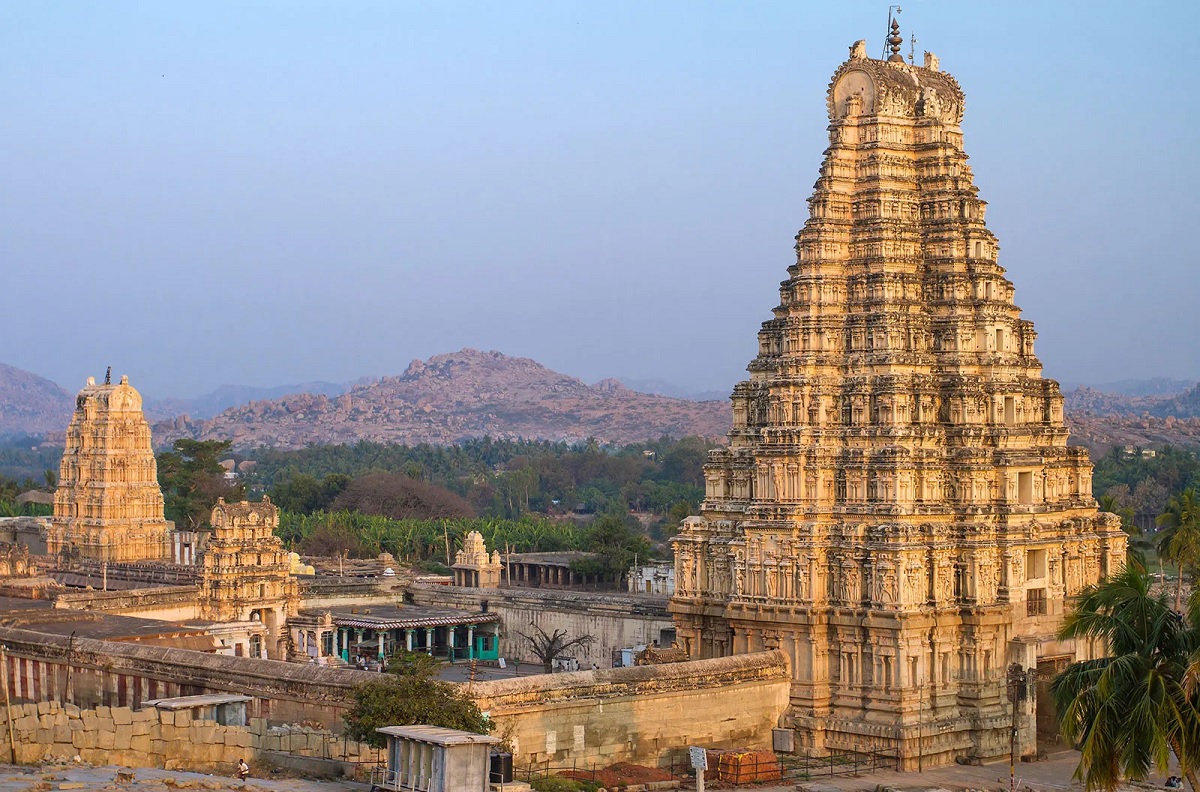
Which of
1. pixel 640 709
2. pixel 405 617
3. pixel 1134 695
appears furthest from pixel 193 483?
pixel 1134 695

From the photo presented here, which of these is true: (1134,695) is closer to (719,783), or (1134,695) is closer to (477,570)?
(719,783)

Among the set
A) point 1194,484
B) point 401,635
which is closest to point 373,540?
point 401,635

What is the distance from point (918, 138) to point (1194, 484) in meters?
70.5

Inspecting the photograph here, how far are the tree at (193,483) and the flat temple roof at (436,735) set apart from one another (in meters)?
74.1

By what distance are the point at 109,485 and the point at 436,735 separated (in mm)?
47353

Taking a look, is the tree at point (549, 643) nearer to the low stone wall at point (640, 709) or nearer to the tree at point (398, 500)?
the low stone wall at point (640, 709)

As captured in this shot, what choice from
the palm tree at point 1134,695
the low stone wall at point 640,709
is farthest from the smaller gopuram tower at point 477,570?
the palm tree at point 1134,695

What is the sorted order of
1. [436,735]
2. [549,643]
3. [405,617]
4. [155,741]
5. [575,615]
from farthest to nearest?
[405,617], [575,615], [549,643], [155,741], [436,735]

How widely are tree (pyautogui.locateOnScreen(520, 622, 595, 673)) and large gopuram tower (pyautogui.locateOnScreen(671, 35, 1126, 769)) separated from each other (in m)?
11.0

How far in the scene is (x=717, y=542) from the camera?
4203cm

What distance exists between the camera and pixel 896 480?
131 feet

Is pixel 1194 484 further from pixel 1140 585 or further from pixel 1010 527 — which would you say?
pixel 1140 585

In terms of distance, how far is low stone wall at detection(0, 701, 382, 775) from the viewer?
3031 cm

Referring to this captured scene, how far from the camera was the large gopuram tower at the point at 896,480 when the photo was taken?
39875 millimetres
